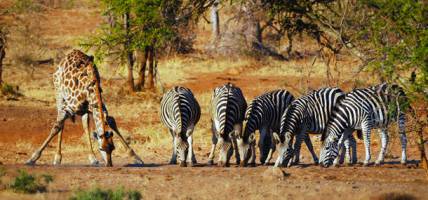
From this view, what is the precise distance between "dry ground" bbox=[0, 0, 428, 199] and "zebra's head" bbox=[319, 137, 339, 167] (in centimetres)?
25

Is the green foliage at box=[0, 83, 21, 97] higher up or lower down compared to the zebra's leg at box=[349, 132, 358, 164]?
higher up

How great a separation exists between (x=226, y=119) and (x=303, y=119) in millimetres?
1332

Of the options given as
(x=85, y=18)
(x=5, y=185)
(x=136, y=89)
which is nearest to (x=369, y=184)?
(x=5, y=185)

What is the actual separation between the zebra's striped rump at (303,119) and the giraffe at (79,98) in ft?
8.40

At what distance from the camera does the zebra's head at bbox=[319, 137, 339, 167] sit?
14844mm

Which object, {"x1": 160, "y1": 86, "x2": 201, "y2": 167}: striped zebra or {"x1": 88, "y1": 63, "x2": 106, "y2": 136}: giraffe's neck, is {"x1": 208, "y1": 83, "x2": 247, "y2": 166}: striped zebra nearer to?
{"x1": 160, "y1": 86, "x2": 201, "y2": 167}: striped zebra

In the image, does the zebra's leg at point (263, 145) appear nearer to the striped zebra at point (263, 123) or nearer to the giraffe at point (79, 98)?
the striped zebra at point (263, 123)

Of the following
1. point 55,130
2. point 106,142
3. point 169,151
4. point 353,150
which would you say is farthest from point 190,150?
point 353,150

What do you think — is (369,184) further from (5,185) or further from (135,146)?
(135,146)

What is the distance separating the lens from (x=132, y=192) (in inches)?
418

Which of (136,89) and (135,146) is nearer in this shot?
(135,146)

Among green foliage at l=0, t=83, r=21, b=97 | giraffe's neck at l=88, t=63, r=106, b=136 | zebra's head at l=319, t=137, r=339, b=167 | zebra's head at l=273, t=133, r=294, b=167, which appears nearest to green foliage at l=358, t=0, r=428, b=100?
zebra's head at l=319, t=137, r=339, b=167

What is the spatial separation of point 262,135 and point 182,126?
5.04 feet

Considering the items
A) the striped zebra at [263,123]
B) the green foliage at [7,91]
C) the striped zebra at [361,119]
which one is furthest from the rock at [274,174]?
the green foliage at [7,91]
